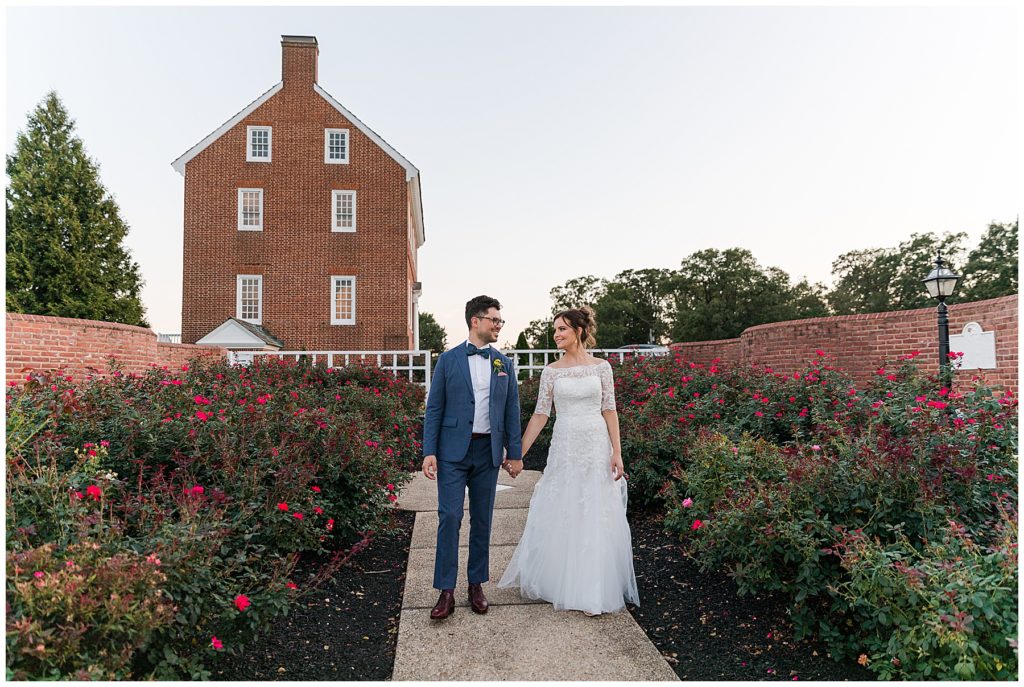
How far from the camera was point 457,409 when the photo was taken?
168 inches

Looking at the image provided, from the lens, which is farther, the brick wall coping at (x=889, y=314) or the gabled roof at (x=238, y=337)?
the gabled roof at (x=238, y=337)

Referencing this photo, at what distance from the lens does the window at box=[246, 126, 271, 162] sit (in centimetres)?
2411

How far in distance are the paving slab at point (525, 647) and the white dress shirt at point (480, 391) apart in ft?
3.91

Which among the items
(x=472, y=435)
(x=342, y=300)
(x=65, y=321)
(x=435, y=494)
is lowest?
(x=435, y=494)

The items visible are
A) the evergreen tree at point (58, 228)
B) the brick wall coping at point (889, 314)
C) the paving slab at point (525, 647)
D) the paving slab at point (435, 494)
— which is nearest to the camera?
the paving slab at point (525, 647)

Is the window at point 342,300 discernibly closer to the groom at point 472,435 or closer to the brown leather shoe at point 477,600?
the groom at point 472,435

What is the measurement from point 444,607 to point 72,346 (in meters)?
8.12

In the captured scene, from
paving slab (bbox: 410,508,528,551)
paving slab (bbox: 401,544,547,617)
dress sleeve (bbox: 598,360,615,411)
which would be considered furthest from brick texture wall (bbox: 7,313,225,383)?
dress sleeve (bbox: 598,360,615,411)

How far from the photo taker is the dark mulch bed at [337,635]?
3.51 metres

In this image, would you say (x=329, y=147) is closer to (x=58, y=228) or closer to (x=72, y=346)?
(x=58, y=228)

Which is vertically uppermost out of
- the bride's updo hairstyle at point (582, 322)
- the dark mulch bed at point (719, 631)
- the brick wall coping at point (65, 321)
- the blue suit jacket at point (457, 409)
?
the brick wall coping at point (65, 321)

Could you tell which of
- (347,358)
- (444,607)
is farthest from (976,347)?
(347,358)

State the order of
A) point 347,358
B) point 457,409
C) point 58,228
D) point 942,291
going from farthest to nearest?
1. point 58,228
2. point 347,358
3. point 942,291
4. point 457,409

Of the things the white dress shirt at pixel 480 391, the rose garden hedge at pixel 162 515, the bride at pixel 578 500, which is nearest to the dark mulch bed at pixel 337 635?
the rose garden hedge at pixel 162 515
